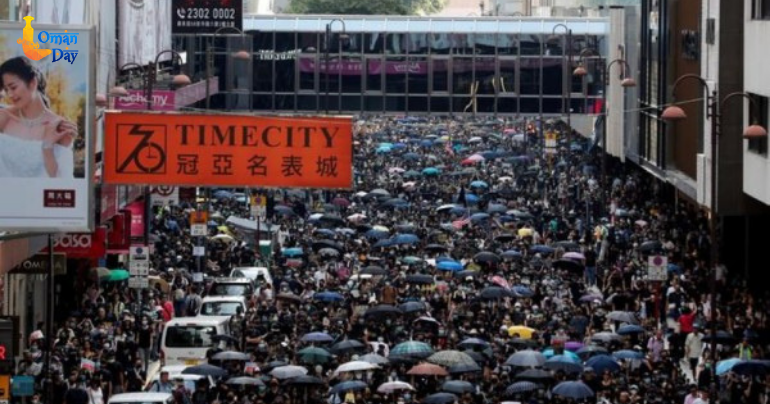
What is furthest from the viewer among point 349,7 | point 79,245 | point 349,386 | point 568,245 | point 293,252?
point 349,7

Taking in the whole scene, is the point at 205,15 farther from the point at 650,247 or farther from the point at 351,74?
the point at 650,247

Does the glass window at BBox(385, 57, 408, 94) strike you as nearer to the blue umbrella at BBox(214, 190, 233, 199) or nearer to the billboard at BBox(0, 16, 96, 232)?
the blue umbrella at BBox(214, 190, 233, 199)

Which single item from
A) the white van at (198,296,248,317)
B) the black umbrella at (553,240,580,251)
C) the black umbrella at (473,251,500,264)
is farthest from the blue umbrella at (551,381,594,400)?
the black umbrella at (553,240,580,251)

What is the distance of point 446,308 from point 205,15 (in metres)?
30.5

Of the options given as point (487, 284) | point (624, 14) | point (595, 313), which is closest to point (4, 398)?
point (595, 313)

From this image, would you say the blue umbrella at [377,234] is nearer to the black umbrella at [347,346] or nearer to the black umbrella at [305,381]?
the black umbrella at [347,346]

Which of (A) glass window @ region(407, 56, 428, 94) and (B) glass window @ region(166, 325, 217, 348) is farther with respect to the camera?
(A) glass window @ region(407, 56, 428, 94)

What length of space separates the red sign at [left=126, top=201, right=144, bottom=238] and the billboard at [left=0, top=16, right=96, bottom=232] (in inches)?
858

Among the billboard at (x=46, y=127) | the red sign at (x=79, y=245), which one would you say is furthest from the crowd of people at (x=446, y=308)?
the billboard at (x=46, y=127)

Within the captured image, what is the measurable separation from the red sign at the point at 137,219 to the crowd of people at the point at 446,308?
5.03ft

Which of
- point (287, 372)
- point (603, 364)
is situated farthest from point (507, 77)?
point (287, 372)

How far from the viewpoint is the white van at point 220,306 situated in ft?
136

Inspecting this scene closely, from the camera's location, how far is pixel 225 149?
29.7m

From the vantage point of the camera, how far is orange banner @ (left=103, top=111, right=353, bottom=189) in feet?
96.8
